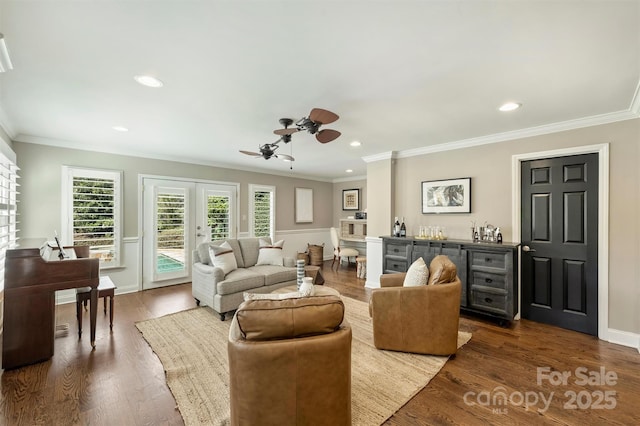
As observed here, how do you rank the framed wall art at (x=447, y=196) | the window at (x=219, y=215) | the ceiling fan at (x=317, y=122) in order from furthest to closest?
the window at (x=219, y=215), the framed wall art at (x=447, y=196), the ceiling fan at (x=317, y=122)

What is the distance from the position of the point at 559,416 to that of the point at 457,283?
41.2 inches

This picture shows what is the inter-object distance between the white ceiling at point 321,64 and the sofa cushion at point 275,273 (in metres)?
1.94

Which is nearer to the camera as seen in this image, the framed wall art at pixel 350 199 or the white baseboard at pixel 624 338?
the white baseboard at pixel 624 338

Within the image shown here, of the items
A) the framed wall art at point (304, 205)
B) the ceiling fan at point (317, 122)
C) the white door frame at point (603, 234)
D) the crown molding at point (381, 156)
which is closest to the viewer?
the ceiling fan at point (317, 122)

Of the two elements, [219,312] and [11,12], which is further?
[219,312]

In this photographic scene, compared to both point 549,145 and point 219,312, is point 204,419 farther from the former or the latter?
point 549,145

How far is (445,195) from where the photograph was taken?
4227 millimetres

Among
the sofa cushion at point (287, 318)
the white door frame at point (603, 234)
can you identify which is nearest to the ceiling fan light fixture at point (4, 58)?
the sofa cushion at point (287, 318)

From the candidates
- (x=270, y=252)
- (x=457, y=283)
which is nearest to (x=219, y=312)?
(x=270, y=252)

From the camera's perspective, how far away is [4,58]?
1.85 m

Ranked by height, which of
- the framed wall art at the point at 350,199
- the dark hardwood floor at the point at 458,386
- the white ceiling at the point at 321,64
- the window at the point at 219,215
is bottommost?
the dark hardwood floor at the point at 458,386

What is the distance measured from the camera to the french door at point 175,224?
4.84m

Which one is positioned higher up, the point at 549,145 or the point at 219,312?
the point at 549,145

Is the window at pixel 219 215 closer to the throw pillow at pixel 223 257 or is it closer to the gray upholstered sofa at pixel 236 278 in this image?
the gray upholstered sofa at pixel 236 278
